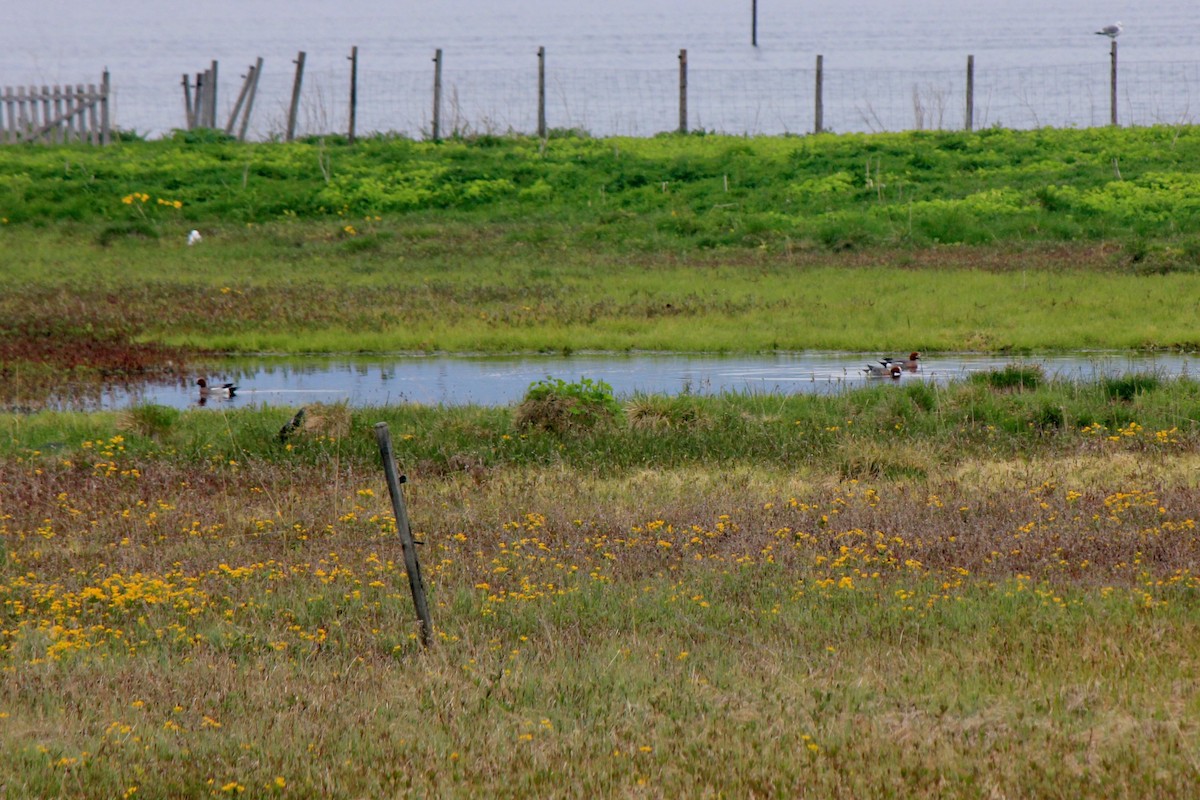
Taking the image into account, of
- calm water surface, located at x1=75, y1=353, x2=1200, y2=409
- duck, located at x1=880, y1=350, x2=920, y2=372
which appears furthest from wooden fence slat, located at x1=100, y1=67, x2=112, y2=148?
duck, located at x1=880, y1=350, x2=920, y2=372

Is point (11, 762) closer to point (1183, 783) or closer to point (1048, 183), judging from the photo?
point (1183, 783)

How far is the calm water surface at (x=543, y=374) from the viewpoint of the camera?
51.7 ft

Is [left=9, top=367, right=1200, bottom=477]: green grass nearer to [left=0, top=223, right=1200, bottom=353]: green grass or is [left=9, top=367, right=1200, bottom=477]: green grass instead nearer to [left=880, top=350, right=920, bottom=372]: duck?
[left=880, top=350, right=920, bottom=372]: duck

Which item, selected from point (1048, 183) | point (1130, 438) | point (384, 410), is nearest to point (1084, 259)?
point (1048, 183)

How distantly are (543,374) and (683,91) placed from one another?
24.6 meters

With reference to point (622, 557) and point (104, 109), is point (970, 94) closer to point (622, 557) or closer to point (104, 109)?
point (104, 109)

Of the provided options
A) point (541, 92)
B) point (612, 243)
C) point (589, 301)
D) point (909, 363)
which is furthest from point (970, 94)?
point (909, 363)

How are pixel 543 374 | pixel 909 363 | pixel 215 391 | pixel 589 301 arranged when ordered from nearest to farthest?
pixel 215 391 → pixel 909 363 → pixel 543 374 → pixel 589 301

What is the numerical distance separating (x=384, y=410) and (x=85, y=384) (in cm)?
557

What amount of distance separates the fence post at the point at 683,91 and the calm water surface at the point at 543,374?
72.1 ft

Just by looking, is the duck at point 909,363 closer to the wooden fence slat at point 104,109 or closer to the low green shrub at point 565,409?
the low green shrub at point 565,409

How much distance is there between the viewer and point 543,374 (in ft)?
58.6

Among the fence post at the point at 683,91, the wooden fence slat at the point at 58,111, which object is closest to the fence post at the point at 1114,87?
the fence post at the point at 683,91

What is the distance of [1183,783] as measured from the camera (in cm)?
480
